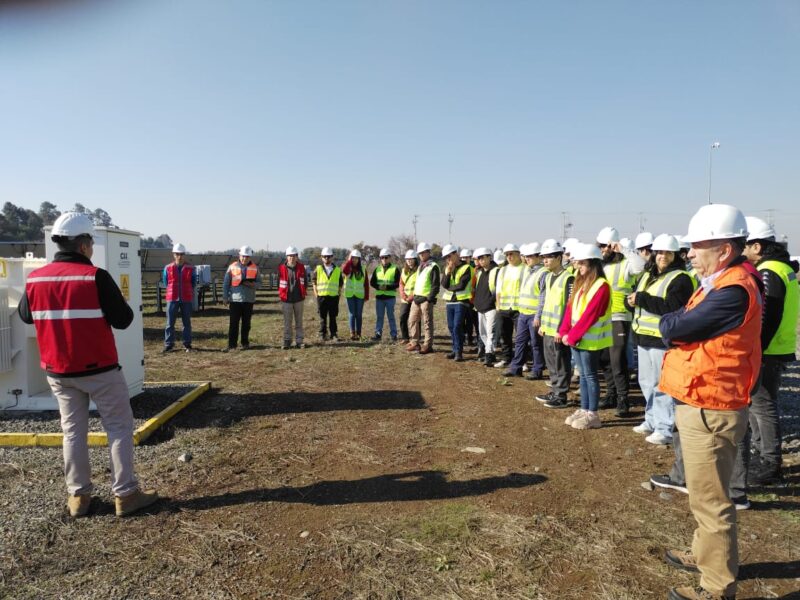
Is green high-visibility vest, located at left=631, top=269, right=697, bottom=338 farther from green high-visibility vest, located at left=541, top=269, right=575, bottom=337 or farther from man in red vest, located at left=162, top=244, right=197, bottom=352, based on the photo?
man in red vest, located at left=162, top=244, right=197, bottom=352

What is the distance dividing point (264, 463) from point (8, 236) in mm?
57474

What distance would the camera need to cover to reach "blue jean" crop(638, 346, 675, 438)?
16.4 feet

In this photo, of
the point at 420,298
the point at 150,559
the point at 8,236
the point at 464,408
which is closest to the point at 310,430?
the point at 464,408

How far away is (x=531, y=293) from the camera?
25.0 feet

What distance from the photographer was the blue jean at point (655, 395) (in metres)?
5.01

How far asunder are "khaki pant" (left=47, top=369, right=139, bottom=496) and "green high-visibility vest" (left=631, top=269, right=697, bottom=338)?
14.8 feet

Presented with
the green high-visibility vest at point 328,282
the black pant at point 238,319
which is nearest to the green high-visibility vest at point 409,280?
the green high-visibility vest at point 328,282

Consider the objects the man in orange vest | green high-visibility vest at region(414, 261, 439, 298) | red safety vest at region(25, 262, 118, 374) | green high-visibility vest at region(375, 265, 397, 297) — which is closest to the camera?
the man in orange vest

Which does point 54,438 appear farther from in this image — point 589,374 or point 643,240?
point 643,240

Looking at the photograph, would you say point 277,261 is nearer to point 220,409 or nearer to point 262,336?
point 262,336

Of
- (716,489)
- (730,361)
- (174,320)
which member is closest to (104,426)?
(716,489)

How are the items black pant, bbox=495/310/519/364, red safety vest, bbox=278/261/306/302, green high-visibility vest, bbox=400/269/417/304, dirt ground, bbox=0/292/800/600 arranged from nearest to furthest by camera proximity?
dirt ground, bbox=0/292/800/600 → black pant, bbox=495/310/519/364 → red safety vest, bbox=278/261/306/302 → green high-visibility vest, bbox=400/269/417/304

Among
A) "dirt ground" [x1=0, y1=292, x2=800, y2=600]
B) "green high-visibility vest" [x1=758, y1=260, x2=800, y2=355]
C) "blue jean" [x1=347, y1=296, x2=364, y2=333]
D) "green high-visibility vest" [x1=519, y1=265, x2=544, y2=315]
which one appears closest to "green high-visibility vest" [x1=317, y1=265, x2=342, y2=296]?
"blue jean" [x1=347, y1=296, x2=364, y2=333]

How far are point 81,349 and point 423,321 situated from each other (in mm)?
7337
